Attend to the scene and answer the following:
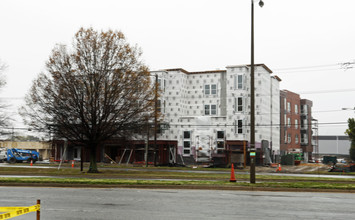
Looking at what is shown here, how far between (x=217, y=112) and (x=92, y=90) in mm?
26549

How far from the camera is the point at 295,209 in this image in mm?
11117

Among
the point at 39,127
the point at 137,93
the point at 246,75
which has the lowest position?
the point at 39,127

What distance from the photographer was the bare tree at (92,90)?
27.9 metres

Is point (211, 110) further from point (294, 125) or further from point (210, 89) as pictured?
point (294, 125)

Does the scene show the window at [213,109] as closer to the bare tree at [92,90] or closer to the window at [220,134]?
the window at [220,134]

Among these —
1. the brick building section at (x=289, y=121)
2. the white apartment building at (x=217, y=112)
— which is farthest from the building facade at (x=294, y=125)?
the white apartment building at (x=217, y=112)

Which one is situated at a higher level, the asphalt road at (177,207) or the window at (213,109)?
the window at (213,109)

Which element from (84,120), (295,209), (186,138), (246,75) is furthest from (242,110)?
(295,209)

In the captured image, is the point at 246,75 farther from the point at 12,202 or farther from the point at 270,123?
the point at 12,202

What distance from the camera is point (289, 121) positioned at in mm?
62656

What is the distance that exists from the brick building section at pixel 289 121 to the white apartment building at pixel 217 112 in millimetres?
3977

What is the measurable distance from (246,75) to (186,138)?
38.8ft

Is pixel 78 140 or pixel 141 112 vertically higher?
pixel 141 112

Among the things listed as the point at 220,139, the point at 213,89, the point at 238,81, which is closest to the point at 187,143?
the point at 220,139
